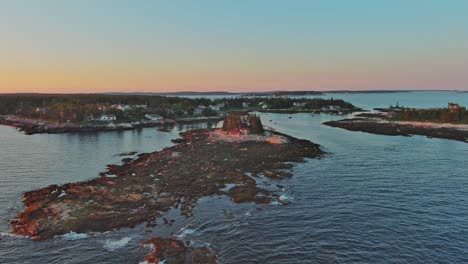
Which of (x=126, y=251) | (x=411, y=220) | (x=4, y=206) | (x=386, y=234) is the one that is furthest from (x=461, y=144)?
(x=4, y=206)

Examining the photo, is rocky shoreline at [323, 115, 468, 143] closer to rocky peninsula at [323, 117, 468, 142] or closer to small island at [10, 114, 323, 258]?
rocky peninsula at [323, 117, 468, 142]

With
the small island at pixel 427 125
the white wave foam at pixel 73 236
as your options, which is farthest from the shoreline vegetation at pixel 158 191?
the small island at pixel 427 125

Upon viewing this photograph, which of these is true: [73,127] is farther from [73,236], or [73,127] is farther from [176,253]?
[176,253]

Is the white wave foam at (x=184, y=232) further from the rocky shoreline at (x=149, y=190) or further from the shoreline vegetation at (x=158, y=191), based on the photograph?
the rocky shoreline at (x=149, y=190)

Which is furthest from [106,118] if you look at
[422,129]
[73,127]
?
[422,129]

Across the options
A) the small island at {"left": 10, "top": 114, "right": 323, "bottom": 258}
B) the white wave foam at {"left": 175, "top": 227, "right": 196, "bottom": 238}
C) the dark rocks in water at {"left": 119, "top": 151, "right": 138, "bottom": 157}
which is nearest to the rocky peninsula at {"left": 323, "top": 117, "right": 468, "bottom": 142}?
the small island at {"left": 10, "top": 114, "right": 323, "bottom": 258}

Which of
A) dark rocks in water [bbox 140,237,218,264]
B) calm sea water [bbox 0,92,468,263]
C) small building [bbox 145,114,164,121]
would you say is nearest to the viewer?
dark rocks in water [bbox 140,237,218,264]

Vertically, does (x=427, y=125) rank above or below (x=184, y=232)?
above
